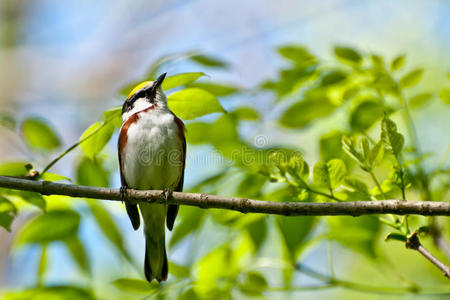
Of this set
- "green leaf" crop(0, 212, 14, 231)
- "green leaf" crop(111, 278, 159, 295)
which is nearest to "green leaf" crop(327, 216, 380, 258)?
"green leaf" crop(111, 278, 159, 295)

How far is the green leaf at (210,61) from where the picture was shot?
2.86 meters

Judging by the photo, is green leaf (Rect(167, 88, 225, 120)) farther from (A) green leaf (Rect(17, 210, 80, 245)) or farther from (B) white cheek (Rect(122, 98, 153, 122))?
(B) white cheek (Rect(122, 98, 153, 122))

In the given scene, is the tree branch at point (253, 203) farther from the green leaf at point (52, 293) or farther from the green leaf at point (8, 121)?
the green leaf at point (52, 293)

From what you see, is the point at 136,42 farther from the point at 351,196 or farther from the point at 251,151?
the point at 351,196

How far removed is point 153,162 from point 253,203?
7.09ft

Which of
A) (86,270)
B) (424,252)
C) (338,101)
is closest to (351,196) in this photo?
(424,252)

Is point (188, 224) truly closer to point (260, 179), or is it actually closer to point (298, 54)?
point (260, 179)

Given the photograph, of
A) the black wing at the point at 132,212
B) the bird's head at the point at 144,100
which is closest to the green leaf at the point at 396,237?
the black wing at the point at 132,212

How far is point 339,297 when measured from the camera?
21.6ft

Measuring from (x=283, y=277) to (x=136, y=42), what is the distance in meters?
9.85

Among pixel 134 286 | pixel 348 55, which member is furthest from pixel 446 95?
pixel 134 286

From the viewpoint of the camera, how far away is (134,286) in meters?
2.66

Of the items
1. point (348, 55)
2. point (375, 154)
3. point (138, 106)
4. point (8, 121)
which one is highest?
point (138, 106)

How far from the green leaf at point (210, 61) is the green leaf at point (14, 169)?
1202 mm
